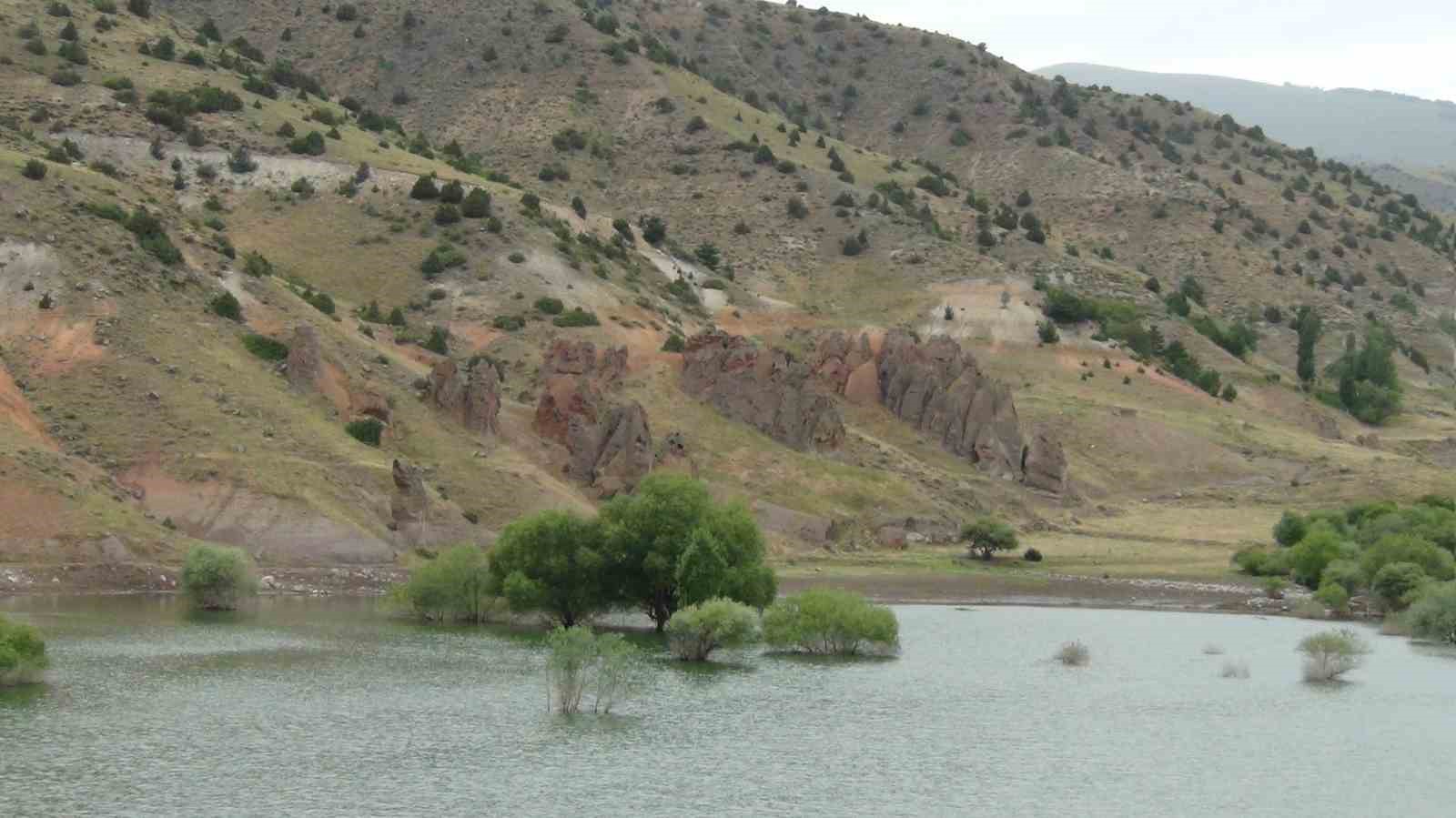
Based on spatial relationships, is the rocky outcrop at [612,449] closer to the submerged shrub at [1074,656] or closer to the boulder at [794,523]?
the boulder at [794,523]

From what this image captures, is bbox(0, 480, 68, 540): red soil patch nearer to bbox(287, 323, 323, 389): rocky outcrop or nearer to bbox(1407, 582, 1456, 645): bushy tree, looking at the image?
bbox(287, 323, 323, 389): rocky outcrop

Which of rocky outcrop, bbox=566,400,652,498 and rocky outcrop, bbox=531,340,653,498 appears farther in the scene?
rocky outcrop, bbox=531,340,653,498

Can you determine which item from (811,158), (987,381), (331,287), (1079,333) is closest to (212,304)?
(331,287)

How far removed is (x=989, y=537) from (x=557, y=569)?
123ft

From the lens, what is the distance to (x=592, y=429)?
10706 cm

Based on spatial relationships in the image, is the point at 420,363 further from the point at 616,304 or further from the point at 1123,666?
the point at 1123,666

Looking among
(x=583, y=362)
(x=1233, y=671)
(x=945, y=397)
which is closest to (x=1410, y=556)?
(x=1233, y=671)

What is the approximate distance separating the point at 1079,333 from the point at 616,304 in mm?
42894

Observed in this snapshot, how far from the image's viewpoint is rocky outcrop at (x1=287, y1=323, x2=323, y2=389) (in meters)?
100

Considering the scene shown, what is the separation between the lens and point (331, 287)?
5108 inches

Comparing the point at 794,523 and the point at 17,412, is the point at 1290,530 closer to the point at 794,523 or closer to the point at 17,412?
the point at 794,523

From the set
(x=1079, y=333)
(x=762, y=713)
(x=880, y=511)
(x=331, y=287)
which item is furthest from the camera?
(x=1079, y=333)

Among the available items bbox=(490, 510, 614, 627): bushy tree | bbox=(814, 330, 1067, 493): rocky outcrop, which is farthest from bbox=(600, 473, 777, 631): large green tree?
bbox=(814, 330, 1067, 493): rocky outcrop

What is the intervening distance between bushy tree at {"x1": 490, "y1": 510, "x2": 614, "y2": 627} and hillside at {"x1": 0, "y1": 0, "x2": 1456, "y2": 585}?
1294cm
